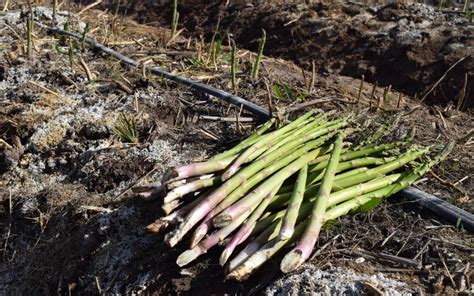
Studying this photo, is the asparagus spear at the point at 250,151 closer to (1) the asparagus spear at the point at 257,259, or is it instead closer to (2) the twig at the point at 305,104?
(1) the asparagus spear at the point at 257,259

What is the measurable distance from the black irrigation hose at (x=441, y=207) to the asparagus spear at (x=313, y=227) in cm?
39

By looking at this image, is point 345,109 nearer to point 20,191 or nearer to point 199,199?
point 199,199

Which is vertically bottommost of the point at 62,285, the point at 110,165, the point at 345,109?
the point at 62,285

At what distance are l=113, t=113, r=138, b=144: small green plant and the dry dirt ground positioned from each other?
0.16ft

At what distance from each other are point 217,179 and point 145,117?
1.02 metres

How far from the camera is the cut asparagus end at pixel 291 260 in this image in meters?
1.86

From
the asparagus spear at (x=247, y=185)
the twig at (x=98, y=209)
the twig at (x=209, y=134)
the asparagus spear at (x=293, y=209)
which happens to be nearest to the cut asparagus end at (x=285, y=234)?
the asparagus spear at (x=293, y=209)

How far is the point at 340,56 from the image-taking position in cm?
493

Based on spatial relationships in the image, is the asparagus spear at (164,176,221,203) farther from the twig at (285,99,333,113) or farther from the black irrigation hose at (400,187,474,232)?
the twig at (285,99,333,113)

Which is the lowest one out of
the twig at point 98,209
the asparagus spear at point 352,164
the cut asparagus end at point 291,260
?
the twig at point 98,209

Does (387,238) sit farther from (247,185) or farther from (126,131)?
(126,131)

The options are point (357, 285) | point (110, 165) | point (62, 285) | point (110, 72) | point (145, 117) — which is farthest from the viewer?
point (110, 72)

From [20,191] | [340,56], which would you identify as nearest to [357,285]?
[20,191]

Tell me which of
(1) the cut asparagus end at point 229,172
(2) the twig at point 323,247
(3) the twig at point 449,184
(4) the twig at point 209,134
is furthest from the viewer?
(4) the twig at point 209,134
